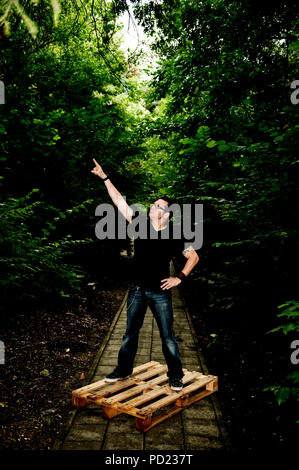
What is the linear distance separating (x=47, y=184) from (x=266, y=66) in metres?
6.22

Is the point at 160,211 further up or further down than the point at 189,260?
further up

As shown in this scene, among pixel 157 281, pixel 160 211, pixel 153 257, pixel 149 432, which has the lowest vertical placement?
pixel 149 432

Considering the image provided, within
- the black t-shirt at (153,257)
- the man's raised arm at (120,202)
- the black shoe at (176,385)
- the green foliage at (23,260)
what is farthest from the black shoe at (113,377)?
the man's raised arm at (120,202)

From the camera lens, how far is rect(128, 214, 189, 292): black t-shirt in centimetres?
367

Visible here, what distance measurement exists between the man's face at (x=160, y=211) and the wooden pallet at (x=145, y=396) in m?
2.10

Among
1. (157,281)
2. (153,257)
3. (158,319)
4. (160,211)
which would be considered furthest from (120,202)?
(158,319)

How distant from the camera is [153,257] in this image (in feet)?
12.1

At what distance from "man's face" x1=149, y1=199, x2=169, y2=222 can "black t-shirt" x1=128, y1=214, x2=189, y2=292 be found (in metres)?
0.10

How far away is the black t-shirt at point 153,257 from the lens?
367 centimetres

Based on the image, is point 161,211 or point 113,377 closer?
point 161,211

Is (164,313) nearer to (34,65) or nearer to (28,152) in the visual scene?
(28,152)

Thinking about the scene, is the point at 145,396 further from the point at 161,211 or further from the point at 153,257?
→ the point at 161,211

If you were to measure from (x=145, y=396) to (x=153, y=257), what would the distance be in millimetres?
1635

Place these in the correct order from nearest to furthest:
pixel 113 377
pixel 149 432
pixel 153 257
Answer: pixel 149 432, pixel 153 257, pixel 113 377
